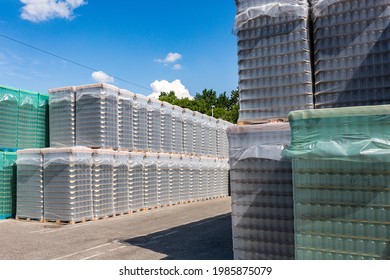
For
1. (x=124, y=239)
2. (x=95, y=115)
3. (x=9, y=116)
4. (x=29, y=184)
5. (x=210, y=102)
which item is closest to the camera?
(x=124, y=239)

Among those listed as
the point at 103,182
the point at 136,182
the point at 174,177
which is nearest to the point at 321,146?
the point at 103,182

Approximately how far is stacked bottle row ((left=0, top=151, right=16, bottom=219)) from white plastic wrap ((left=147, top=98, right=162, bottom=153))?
542 cm

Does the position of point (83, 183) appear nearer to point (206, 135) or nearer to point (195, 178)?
point (195, 178)

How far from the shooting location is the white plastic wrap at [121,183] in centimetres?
1416

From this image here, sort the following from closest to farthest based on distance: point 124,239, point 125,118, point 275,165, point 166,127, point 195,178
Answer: point 275,165 → point 124,239 → point 125,118 → point 166,127 → point 195,178

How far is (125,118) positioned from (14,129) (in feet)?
13.3

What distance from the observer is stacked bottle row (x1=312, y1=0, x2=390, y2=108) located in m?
5.77

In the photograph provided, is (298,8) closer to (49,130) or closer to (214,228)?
(214,228)

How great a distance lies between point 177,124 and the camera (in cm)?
1842

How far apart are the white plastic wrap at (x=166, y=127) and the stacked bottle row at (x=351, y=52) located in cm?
1139

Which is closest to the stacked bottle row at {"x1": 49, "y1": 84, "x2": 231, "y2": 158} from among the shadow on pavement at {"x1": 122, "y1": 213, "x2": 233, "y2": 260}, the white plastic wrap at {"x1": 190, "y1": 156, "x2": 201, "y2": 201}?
Answer: the white plastic wrap at {"x1": 190, "y1": 156, "x2": 201, "y2": 201}

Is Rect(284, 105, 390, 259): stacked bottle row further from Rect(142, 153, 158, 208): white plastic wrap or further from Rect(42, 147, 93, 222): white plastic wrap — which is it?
Rect(142, 153, 158, 208): white plastic wrap

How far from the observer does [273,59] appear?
6559mm

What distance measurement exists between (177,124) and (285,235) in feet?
42.6
